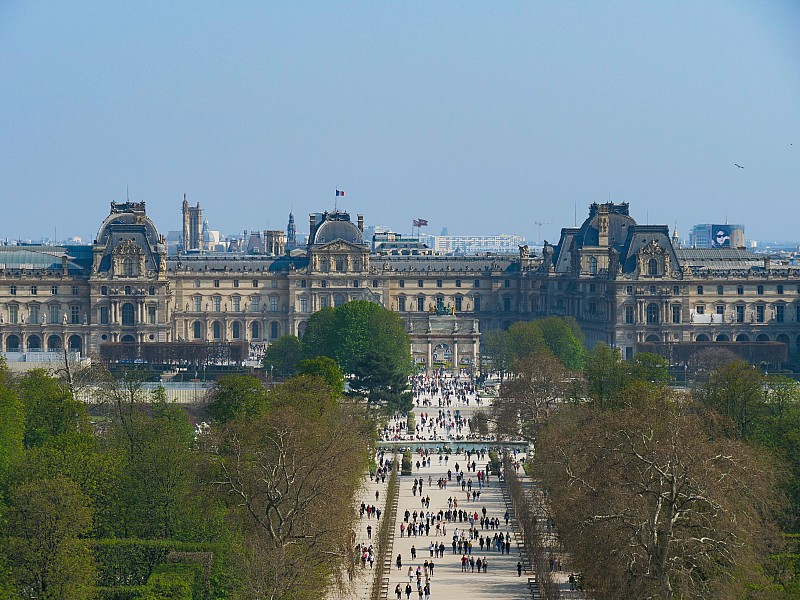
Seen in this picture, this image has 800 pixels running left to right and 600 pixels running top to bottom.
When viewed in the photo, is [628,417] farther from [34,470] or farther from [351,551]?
[34,470]

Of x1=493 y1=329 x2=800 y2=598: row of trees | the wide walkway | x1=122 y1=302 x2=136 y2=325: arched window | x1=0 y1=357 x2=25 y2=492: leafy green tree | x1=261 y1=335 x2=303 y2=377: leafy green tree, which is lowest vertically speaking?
the wide walkway

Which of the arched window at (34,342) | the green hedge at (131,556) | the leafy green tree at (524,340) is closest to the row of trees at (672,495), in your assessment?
the green hedge at (131,556)

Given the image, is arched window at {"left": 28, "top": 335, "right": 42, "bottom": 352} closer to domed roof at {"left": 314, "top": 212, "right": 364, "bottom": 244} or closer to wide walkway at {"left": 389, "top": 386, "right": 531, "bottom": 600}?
domed roof at {"left": 314, "top": 212, "right": 364, "bottom": 244}

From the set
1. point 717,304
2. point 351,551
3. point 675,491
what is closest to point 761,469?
point 675,491

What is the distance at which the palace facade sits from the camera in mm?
145500

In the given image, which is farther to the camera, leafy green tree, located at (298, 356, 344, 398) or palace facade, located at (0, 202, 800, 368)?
palace facade, located at (0, 202, 800, 368)

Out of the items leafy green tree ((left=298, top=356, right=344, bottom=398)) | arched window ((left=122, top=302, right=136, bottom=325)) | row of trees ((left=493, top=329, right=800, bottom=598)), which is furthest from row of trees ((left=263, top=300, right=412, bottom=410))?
row of trees ((left=493, top=329, right=800, bottom=598))

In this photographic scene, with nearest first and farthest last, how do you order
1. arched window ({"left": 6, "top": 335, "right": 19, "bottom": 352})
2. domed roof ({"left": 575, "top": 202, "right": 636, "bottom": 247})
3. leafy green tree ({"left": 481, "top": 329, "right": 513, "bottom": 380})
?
leafy green tree ({"left": 481, "top": 329, "right": 513, "bottom": 380}) → arched window ({"left": 6, "top": 335, "right": 19, "bottom": 352}) → domed roof ({"left": 575, "top": 202, "right": 636, "bottom": 247})

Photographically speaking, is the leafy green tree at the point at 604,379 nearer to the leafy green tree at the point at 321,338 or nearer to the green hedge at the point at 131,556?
the leafy green tree at the point at 321,338

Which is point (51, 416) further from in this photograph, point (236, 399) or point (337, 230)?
point (337, 230)

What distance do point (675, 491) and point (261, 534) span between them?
46.6 feet

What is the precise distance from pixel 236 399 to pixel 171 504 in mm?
19383

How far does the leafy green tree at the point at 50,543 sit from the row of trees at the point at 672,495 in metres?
14.9

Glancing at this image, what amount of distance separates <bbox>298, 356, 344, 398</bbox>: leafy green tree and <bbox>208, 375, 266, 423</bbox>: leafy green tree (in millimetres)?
9202
